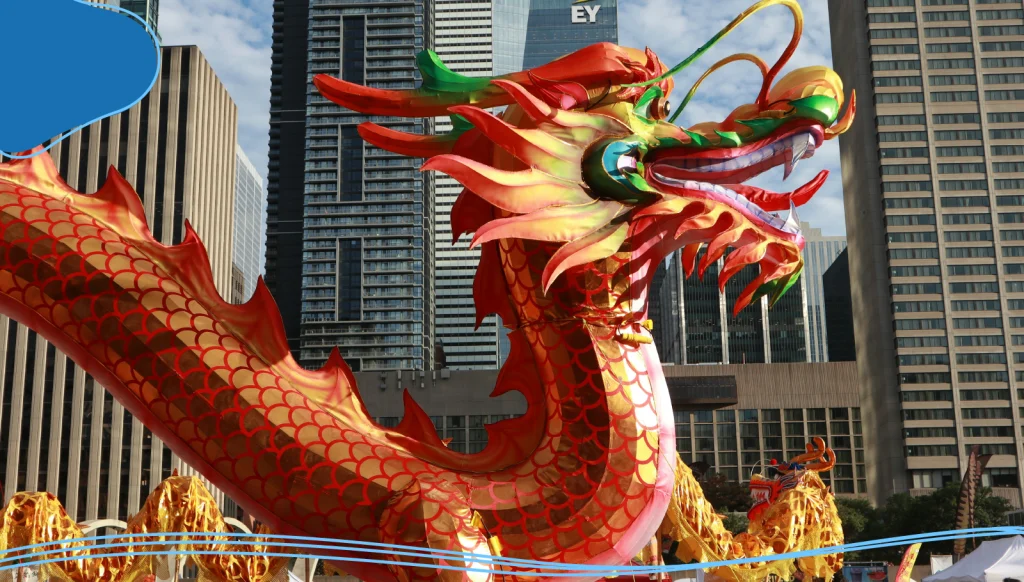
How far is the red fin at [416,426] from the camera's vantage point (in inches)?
139

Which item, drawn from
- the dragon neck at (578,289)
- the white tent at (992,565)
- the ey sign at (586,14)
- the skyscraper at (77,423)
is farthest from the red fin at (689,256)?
the ey sign at (586,14)

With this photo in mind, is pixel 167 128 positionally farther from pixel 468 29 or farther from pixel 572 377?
pixel 468 29

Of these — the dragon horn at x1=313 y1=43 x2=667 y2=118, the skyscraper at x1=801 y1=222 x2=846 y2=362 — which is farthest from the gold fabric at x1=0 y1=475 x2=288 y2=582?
the skyscraper at x1=801 y1=222 x2=846 y2=362

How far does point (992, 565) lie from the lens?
1131 centimetres

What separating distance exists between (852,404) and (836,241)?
96286 millimetres

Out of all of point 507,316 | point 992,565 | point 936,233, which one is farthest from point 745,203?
point 936,233

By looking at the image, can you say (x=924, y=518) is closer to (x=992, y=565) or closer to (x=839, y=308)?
(x=992, y=565)

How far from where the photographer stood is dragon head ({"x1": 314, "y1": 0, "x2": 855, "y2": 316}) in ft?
10.8

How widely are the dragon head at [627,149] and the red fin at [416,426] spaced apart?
703mm

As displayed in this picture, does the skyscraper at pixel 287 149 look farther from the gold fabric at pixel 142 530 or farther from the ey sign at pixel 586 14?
the gold fabric at pixel 142 530

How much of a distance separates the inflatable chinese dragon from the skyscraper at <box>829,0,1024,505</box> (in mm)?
60157

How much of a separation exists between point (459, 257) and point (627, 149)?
10158 cm

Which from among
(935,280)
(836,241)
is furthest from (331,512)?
(836,241)

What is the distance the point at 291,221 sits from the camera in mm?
85250
